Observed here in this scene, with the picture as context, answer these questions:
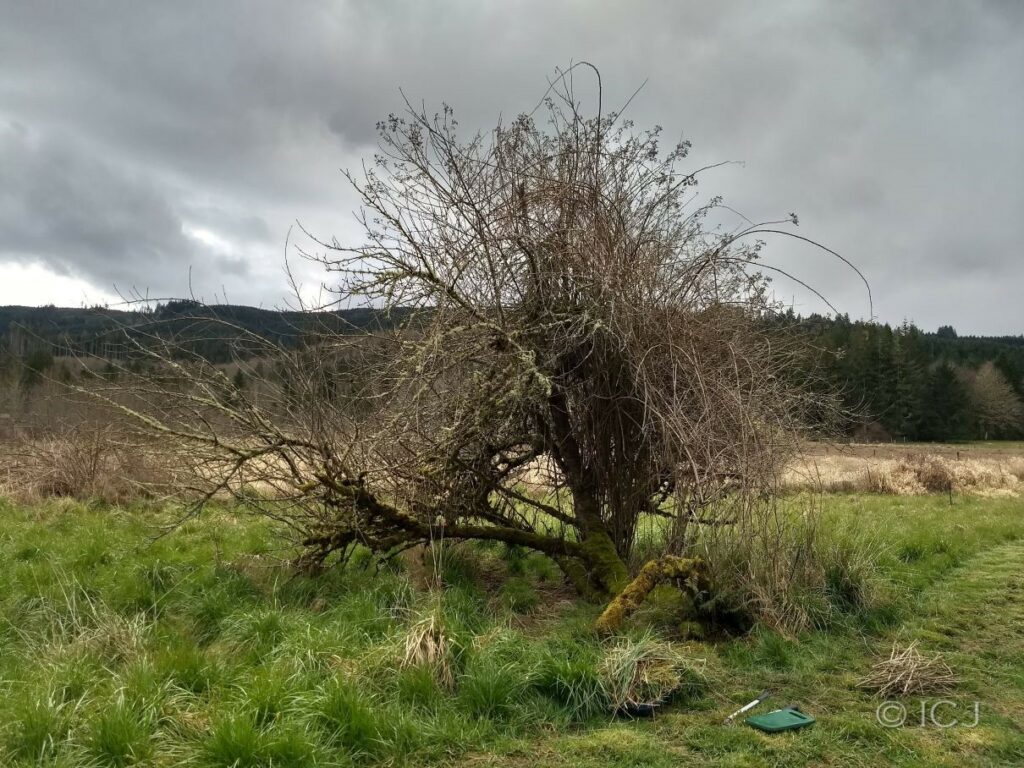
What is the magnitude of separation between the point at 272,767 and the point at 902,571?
7076 mm

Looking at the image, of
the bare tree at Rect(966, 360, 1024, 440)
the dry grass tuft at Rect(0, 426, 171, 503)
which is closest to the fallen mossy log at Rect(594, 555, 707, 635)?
the dry grass tuft at Rect(0, 426, 171, 503)

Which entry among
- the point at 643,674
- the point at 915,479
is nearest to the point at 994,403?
the point at 915,479

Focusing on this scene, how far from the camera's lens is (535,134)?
6672mm

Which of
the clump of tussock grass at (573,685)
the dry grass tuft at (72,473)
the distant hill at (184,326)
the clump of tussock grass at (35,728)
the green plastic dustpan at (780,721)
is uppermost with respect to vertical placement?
the distant hill at (184,326)

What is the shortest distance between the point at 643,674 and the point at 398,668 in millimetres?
1499

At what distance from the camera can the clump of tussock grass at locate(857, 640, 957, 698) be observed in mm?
4570

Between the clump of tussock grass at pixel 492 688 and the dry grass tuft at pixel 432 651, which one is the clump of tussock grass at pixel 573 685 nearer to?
the clump of tussock grass at pixel 492 688

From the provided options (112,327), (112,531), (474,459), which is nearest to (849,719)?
(474,459)

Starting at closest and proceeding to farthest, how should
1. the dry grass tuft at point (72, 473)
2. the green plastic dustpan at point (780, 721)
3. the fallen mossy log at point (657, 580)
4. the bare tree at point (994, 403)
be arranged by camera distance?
the green plastic dustpan at point (780, 721) < the fallen mossy log at point (657, 580) < the dry grass tuft at point (72, 473) < the bare tree at point (994, 403)

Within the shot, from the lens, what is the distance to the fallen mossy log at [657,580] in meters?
5.21

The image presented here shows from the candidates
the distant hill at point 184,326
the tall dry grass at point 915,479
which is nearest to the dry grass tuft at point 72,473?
the distant hill at point 184,326

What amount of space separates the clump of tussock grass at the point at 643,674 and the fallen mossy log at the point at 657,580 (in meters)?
0.55

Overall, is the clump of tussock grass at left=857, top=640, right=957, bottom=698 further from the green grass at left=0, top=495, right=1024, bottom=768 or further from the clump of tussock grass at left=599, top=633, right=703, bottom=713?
the clump of tussock grass at left=599, top=633, right=703, bottom=713

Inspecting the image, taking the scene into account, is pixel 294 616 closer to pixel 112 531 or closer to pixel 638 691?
pixel 638 691
